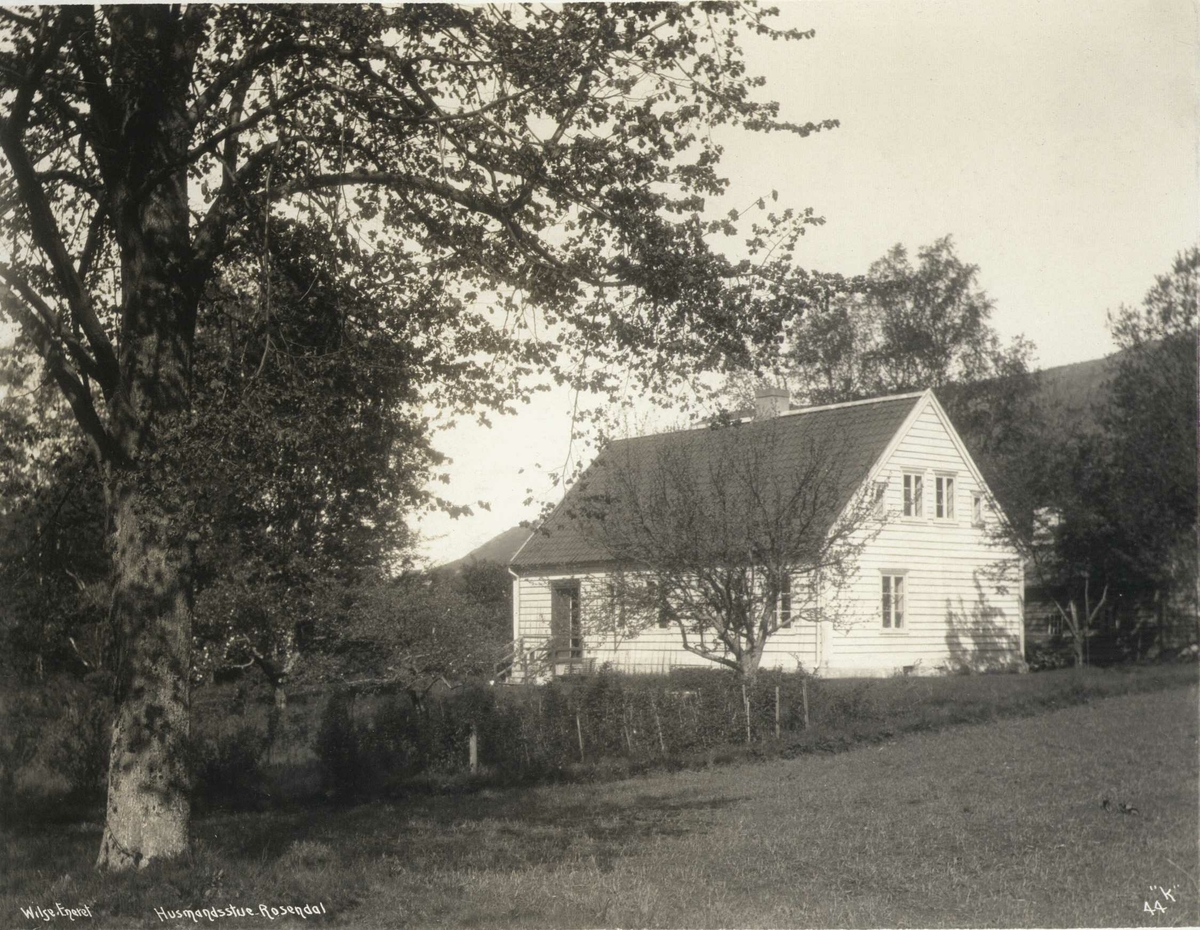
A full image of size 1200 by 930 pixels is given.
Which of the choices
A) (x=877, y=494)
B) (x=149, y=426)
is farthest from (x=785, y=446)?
(x=149, y=426)

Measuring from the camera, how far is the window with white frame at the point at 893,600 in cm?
2809

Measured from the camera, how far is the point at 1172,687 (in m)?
23.6

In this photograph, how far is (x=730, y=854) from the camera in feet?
32.1

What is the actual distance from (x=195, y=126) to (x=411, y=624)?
924 cm

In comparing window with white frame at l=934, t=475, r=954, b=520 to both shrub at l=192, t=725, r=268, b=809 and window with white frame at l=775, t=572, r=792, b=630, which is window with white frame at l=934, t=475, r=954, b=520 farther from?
shrub at l=192, t=725, r=268, b=809

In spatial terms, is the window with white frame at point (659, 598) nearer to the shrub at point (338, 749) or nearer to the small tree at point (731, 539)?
the small tree at point (731, 539)

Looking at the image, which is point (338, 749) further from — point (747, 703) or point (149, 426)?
point (149, 426)

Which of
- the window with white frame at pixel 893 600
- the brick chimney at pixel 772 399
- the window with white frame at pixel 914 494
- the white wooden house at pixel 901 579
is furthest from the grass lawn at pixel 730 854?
the brick chimney at pixel 772 399

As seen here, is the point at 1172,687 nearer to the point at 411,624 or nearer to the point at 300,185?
the point at 411,624

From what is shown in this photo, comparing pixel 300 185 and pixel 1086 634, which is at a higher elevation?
pixel 300 185

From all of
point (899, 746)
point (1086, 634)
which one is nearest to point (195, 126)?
point (899, 746)

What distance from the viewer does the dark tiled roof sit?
805 inches

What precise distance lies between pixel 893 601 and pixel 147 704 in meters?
22.2

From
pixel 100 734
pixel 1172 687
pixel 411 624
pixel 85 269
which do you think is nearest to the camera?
pixel 85 269
